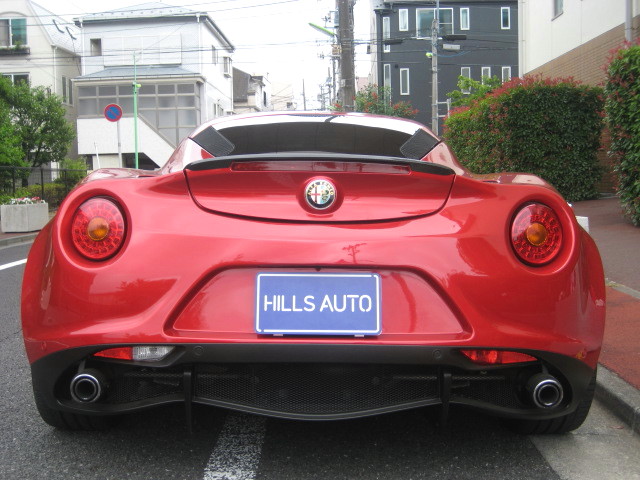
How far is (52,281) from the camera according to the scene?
2.21 meters

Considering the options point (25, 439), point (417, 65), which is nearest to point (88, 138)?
point (417, 65)

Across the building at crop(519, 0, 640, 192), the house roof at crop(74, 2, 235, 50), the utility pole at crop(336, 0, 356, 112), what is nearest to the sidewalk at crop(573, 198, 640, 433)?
the building at crop(519, 0, 640, 192)

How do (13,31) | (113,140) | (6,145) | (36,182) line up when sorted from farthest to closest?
(113,140) → (13,31) → (36,182) → (6,145)

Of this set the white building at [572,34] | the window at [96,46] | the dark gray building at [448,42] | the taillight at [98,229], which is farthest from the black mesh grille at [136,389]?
the dark gray building at [448,42]

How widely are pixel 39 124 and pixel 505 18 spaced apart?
29.8m

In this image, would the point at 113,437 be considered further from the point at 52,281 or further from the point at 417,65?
the point at 417,65

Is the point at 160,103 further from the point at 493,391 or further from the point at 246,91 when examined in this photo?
the point at 493,391

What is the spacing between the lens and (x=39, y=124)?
27062 millimetres

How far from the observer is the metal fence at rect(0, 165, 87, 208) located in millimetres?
16594

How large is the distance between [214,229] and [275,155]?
33 cm

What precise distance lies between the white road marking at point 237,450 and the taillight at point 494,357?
0.86m

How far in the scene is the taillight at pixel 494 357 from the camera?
2.13 metres

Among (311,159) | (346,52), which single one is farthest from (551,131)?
(311,159)

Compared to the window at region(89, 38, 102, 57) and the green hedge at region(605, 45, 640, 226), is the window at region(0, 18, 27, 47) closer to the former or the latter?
the window at region(89, 38, 102, 57)
